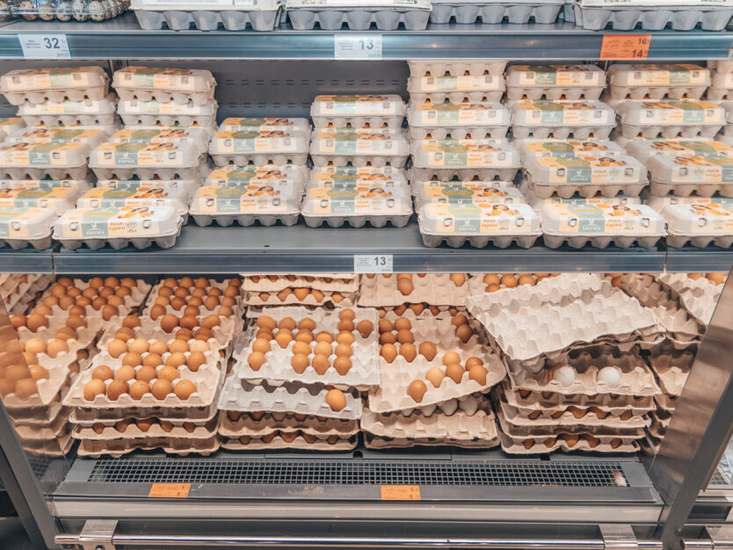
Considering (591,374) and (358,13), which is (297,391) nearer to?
(591,374)

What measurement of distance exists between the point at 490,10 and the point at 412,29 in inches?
10.1

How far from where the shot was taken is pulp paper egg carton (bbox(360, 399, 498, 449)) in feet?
→ 5.94

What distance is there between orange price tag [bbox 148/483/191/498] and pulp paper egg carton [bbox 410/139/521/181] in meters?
1.27

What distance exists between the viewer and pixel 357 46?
1.39 m

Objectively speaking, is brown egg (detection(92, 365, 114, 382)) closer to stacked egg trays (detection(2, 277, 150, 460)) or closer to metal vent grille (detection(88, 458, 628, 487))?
stacked egg trays (detection(2, 277, 150, 460))

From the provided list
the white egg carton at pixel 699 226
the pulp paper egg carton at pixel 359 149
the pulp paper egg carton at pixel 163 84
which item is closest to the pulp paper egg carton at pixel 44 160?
the pulp paper egg carton at pixel 163 84

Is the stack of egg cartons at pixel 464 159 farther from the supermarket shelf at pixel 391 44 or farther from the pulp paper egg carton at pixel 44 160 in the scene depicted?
the pulp paper egg carton at pixel 44 160

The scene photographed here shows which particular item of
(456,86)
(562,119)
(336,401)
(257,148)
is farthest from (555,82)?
(336,401)

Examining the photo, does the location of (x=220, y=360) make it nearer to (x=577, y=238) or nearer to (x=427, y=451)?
(x=427, y=451)

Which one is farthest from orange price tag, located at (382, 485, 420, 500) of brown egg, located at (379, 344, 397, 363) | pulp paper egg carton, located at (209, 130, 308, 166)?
pulp paper egg carton, located at (209, 130, 308, 166)

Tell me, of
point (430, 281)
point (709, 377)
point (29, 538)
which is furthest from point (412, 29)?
point (29, 538)

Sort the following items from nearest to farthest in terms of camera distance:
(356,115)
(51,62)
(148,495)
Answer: (148,495) < (356,115) < (51,62)

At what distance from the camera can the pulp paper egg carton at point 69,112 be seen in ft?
6.91

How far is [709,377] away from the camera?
1.50m
